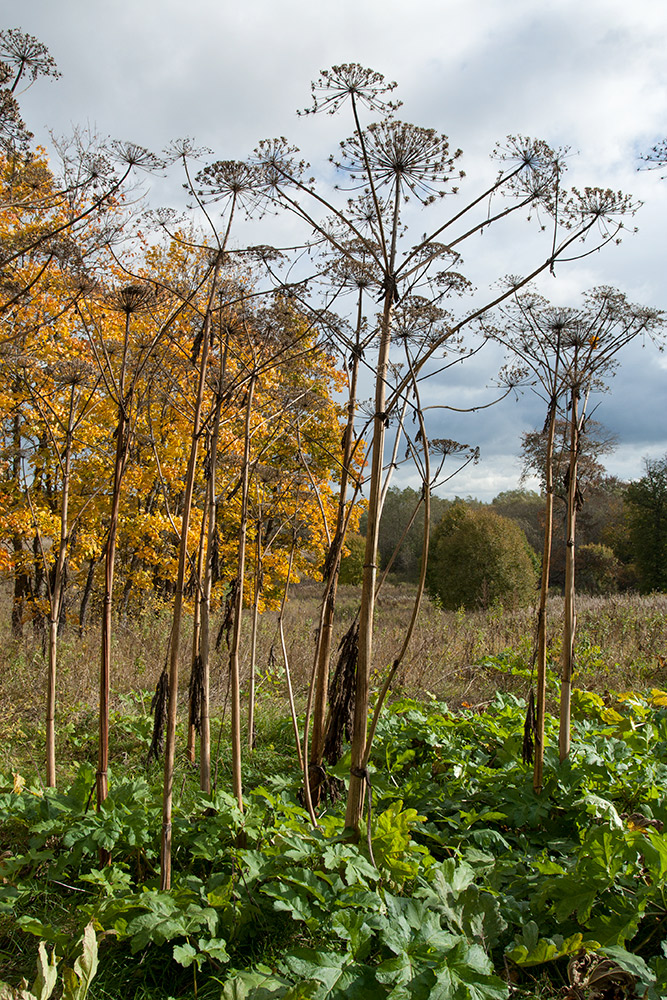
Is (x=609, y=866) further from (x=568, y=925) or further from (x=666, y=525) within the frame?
(x=666, y=525)

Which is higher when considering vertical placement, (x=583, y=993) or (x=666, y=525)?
(x=666, y=525)

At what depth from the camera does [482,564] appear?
65.9 feet

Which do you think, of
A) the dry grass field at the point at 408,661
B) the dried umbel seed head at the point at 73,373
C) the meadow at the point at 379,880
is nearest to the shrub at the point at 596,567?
the dry grass field at the point at 408,661

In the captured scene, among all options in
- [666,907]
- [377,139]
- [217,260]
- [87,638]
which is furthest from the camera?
[87,638]

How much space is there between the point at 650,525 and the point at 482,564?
8.28m

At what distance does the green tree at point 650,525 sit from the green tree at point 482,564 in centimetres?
563

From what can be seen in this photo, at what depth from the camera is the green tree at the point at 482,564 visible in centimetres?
1988

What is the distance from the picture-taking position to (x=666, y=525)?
2325 cm

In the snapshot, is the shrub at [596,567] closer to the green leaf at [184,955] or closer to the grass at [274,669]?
→ the grass at [274,669]

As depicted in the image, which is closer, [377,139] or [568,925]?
[377,139]

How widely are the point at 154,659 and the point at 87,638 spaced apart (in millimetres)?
1810

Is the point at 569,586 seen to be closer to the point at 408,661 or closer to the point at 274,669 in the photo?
the point at 408,661

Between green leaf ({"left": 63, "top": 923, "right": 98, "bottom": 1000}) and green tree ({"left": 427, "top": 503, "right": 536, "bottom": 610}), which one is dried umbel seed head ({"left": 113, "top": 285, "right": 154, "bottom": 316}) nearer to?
green leaf ({"left": 63, "top": 923, "right": 98, "bottom": 1000})

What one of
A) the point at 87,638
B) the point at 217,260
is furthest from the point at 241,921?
the point at 87,638
